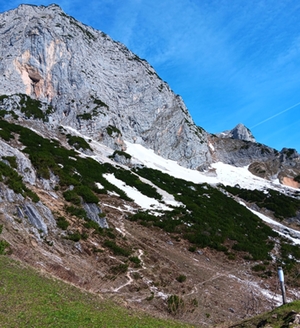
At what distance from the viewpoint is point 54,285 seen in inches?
435

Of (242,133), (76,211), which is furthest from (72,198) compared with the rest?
(242,133)

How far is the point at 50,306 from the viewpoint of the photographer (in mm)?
9148

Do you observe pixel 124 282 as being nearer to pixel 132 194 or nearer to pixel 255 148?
pixel 132 194

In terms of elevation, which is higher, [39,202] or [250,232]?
[250,232]

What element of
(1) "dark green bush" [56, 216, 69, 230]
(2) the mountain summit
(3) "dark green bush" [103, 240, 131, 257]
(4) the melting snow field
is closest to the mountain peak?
(2) the mountain summit

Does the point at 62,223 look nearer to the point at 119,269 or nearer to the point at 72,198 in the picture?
the point at 72,198

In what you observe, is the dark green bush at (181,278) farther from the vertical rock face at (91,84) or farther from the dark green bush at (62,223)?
the vertical rock face at (91,84)

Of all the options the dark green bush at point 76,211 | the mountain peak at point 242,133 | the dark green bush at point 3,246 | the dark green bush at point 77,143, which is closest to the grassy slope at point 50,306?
the dark green bush at point 3,246

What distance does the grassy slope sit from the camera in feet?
26.8

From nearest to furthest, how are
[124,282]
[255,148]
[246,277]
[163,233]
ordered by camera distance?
1. [124,282]
2. [246,277]
3. [163,233]
4. [255,148]

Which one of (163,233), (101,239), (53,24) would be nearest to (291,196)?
(163,233)

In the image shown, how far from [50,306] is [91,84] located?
7659cm

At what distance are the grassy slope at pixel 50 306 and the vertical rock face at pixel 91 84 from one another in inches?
2167

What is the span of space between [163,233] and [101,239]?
23.8 ft
